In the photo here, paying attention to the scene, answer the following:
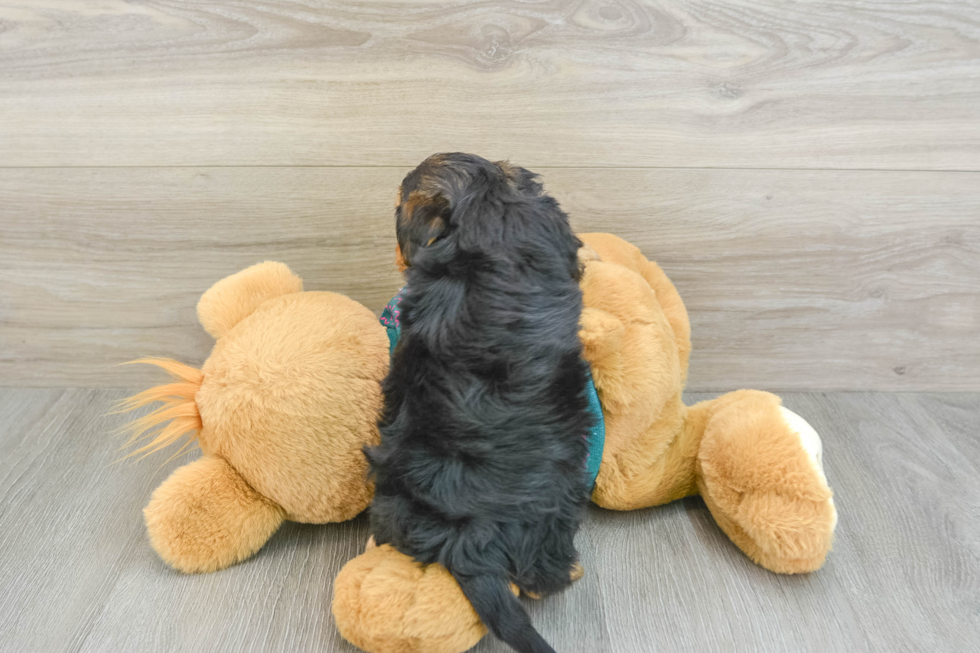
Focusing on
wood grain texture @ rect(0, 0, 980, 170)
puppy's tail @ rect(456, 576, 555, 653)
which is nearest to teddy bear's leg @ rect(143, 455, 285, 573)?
puppy's tail @ rect(456, 576, 555, 653)

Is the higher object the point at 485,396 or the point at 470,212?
the point at 470,212

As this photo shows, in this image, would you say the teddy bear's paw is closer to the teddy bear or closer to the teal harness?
the teddy bear

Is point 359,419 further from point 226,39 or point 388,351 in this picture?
point 226,39

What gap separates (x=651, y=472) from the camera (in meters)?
0.70

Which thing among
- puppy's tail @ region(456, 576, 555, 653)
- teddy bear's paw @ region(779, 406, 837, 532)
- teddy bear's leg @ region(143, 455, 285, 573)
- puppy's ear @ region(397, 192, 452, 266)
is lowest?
teddy bear's leg @ region(143, 455, 285, 573)

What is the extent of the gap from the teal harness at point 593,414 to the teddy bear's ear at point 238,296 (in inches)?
5.9

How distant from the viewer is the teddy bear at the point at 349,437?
0.63 m

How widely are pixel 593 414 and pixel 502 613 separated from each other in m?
0.18

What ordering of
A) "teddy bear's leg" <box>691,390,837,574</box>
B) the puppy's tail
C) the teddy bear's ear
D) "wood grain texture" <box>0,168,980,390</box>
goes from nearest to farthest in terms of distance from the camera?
the puppy's tail < "teddy bear's leg" <box>691,390,837,574</box> < the teddy bear's ear < "wood grain texture" <box>0,168,980,390</box>

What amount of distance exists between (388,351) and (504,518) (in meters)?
0.23

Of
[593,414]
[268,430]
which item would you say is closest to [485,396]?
[593,414]

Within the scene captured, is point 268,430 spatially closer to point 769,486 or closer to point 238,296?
point 238,296

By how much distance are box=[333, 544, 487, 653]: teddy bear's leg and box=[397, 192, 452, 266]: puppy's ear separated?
26cm

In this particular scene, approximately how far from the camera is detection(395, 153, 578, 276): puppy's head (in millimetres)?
536
